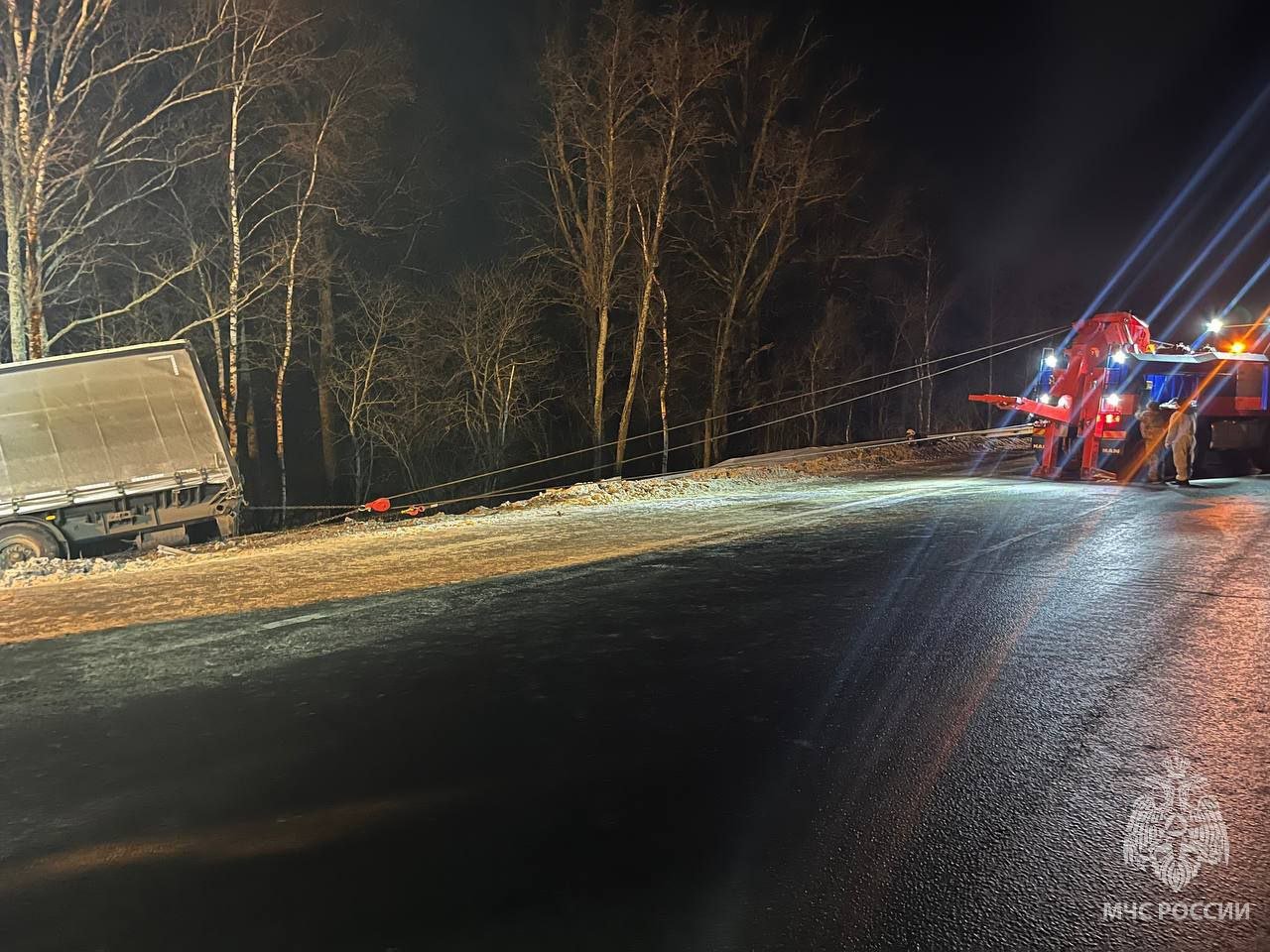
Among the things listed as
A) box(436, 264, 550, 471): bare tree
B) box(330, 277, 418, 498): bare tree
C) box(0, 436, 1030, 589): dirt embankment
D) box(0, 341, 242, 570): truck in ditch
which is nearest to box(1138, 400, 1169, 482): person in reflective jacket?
box(0, 436, 1030, 589): dirt embankment

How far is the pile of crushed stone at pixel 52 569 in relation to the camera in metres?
10.0

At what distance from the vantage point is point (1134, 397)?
16.3m

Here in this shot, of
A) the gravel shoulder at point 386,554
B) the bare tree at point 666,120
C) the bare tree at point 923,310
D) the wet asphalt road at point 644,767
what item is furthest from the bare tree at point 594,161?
the bare tree at point 923,310

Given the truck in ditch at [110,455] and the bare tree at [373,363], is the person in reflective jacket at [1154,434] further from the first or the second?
the bare tree at [373,363]

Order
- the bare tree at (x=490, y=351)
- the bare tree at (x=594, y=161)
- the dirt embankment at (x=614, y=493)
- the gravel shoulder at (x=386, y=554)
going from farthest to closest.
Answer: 1. the bare tree at (x=490, y=351)
2. the bare tree at (x=594, y=161)
3. the dirt embankment at (x=614, y=493)
4. the gravel shoulder at (x=386, y=554)

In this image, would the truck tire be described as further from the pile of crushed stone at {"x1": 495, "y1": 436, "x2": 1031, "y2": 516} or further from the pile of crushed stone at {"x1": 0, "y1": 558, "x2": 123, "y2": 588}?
the pile of crushed stone at {"x1": 495, "y1": 436, "x2": 1031, "y2": 516}

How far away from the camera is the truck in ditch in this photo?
455 inches

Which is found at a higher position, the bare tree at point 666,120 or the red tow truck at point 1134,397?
the bare tree at point 666,120

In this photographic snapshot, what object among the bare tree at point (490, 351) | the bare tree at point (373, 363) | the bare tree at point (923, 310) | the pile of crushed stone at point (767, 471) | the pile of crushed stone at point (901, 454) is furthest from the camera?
the bare tree at point (923, 310)

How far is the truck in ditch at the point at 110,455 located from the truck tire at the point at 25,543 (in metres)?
0.01

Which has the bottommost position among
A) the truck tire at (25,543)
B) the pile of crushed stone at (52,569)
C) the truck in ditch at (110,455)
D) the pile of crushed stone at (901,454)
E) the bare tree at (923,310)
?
the pile of crushed stone at (901,454)

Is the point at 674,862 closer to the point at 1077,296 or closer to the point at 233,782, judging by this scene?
the point at 233,782

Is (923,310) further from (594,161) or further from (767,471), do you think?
(767,471)

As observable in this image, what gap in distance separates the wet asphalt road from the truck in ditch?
536 cm
